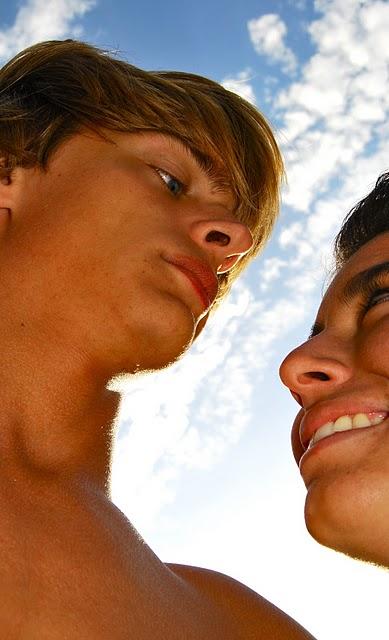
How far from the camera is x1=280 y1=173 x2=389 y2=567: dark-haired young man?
2090mm

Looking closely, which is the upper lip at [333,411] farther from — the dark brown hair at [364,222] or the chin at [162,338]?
the dark brown hair at [364,222]

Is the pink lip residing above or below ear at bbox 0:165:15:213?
below

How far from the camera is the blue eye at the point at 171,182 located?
319cm

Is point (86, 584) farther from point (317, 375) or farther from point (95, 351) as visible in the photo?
point (317, 375)

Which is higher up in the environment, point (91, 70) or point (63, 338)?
point (91, 70)

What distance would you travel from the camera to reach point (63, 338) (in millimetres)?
2748

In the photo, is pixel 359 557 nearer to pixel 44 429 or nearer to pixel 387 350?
pixel 387 350

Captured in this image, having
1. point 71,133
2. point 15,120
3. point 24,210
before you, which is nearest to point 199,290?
point 24,210

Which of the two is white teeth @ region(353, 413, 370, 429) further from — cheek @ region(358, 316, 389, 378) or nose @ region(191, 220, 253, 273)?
nose @ region(191, 220, 253, 273)

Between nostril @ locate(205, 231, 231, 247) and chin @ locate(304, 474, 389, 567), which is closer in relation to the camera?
chin @ locate(304, 474, 389, 567)

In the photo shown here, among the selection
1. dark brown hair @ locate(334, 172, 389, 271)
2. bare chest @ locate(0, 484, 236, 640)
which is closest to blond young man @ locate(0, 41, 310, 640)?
bare chest @ locate(0, 484, 236, 640)

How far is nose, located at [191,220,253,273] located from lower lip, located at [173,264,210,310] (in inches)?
9.2

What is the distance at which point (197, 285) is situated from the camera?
2924 millimetres

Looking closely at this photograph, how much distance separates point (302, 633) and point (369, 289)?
1351 millimetres
